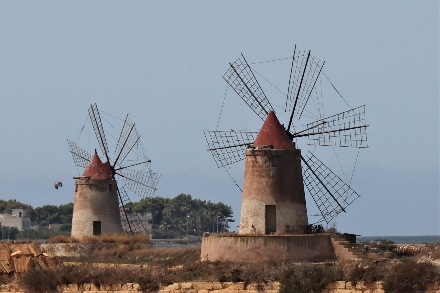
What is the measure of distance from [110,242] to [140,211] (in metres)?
86.9

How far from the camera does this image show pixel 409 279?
2439 centimetres

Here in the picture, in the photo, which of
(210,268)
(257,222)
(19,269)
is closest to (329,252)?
(257,222)

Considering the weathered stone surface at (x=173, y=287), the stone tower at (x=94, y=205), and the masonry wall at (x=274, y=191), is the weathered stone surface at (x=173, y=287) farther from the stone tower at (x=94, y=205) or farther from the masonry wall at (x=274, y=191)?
the stone tower at (x=94, y=205)

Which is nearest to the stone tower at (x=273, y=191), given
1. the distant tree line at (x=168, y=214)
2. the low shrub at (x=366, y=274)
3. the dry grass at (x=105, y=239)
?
the low shrub at (x=366, y=274)

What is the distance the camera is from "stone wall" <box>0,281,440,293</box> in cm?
2492

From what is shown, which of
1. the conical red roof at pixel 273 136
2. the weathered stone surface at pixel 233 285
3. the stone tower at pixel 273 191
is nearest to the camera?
the weathered stone surface at pixel 233 285

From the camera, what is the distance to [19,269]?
1175 inches

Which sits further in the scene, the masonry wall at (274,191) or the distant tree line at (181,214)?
the distant tree line at (181,214)

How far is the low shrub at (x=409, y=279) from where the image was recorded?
2431 cm

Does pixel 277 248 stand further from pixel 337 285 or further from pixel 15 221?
pixel 15 221

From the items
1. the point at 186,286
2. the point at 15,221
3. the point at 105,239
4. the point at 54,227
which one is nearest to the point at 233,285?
the point at 186,286

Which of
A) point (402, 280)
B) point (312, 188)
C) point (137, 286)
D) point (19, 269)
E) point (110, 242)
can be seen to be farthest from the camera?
point (110, 242)

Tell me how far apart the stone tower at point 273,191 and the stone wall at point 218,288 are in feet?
17.1

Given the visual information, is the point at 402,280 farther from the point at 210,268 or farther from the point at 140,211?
the point at 140,211
